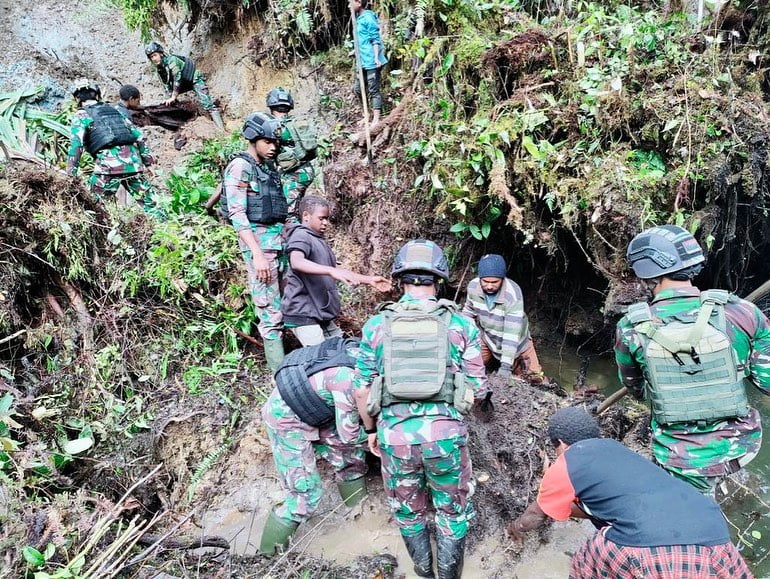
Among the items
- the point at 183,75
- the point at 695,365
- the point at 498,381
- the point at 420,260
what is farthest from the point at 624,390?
the point at 183,75

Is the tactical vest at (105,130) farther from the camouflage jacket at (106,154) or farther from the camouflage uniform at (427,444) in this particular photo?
the camouflage uniform at (427,444)

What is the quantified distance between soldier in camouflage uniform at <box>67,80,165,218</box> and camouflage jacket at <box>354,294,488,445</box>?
4089 millimetres

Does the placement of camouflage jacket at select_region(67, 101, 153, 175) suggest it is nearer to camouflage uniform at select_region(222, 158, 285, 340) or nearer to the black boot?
camouflage uniform at select_region(222, 158, 285, 340)

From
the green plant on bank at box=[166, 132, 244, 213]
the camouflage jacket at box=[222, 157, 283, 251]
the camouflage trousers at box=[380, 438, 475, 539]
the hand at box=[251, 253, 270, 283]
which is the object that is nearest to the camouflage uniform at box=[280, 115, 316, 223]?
the green plant on bank at box=[166, 132, 244, 213]

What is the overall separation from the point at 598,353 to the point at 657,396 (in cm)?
344

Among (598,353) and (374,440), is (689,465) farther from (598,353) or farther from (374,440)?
(598,353)

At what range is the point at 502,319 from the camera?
4.43 metres

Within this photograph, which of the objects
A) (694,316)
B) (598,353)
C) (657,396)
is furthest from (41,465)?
(598,353)

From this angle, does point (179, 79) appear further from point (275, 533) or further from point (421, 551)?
point (421, 551)

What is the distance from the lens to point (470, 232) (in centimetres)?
511

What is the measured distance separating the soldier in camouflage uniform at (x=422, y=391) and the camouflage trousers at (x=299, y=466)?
1.40ft

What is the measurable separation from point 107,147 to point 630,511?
625 cm

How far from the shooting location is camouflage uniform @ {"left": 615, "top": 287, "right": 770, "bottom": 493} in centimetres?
255

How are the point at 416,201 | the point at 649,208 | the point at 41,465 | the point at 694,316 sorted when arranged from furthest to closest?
1. the point at 416,201
2. the point at 649,208
3. the point at 41,465
4. the point at 694,316
